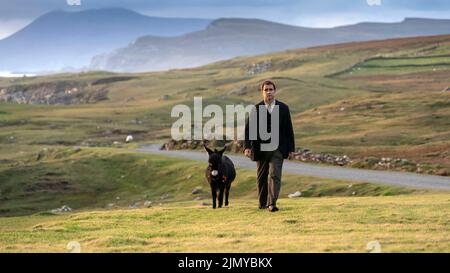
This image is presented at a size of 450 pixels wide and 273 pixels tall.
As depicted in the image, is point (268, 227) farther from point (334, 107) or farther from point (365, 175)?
point (334, 107)

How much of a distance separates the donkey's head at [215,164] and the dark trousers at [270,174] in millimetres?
2012

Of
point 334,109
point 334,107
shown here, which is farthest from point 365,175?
point 334,107

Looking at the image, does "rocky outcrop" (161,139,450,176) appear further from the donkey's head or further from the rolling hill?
the donkey's head

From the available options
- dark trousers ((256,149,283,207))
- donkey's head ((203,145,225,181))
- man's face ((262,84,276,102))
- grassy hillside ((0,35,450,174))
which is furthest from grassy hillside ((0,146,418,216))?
man's face ((262,84,276,102))

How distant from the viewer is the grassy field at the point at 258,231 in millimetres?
17109

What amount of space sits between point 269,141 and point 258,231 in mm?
4012

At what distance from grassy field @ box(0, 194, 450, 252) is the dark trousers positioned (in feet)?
1.98

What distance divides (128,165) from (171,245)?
4320 cm

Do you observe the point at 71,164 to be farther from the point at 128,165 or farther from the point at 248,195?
the point at 248,195

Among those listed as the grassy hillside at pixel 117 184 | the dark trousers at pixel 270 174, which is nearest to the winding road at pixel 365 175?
the grassy hillside at pixel 117 184

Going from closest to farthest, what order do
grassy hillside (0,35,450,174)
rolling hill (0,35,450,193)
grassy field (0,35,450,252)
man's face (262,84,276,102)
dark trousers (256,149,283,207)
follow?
grassy field (0,35,450,252), man's face (262,84,276,102), dark trousers (256,149,283,207), rolling hill (0,35,450,193), grassy hillside (0,35,450,174)

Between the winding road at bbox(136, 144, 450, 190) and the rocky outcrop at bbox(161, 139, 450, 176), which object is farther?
the rocky outcrop at bbox(161, 139, 450, 176)

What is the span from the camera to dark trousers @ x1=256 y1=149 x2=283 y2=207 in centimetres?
2323
